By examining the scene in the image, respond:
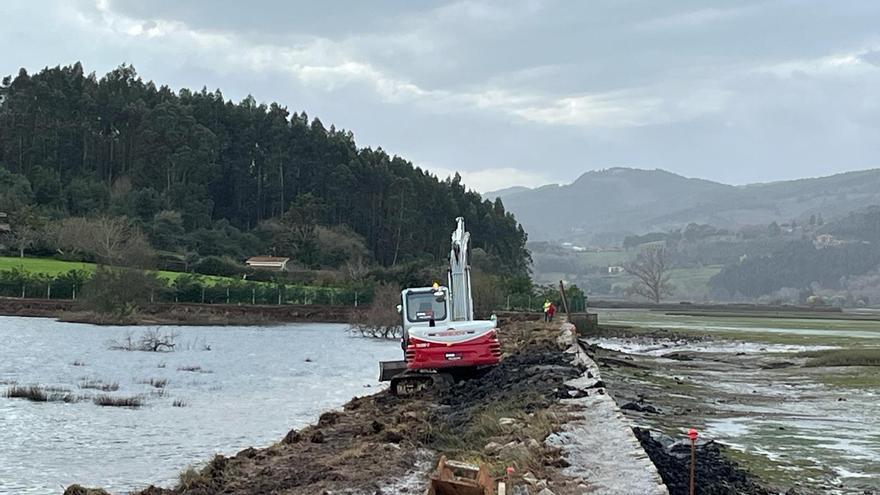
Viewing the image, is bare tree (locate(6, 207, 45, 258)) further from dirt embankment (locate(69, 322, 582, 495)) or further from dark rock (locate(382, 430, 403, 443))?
dark rock (locate(382, 430, 403, 443))

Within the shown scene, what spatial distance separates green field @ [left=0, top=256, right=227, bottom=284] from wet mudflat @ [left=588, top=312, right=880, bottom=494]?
2465 inches

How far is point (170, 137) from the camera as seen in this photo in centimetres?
13775

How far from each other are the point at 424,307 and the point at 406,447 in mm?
11200

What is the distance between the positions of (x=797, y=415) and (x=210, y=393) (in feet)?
63.1

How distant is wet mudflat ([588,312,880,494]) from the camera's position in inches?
634

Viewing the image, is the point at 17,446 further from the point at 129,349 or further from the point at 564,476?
the point at 129,349

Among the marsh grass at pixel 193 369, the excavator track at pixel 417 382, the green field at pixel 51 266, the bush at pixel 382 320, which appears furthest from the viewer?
the green field at pixel 51 266

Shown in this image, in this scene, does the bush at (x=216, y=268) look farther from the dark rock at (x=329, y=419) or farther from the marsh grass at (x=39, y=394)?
the dark rock at (x=329, y=419)

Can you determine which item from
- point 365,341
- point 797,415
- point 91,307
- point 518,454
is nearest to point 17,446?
point 518,454

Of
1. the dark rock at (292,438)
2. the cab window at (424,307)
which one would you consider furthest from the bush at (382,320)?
the dark rock at (292,438)

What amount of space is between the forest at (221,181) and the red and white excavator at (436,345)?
90.5m

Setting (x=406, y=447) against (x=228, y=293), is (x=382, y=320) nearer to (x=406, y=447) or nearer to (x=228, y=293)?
(x=228, y=293)

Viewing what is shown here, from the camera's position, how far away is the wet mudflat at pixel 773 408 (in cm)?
1611

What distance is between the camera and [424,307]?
28.7 m
